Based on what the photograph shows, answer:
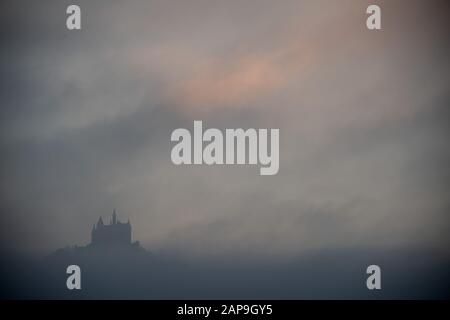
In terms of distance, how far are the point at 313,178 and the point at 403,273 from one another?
3.04ft

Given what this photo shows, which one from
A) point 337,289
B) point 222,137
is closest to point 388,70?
point 222,137

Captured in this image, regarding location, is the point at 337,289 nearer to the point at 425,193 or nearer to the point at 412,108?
the point at 425,193

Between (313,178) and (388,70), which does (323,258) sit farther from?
(388,70)

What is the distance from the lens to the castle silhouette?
5.20 m

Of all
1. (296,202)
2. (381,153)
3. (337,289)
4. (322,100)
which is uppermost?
(322,100)

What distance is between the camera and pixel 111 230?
5.19 m

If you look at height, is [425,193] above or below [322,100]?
below

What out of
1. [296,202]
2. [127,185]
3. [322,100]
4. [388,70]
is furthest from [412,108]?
[127,185]

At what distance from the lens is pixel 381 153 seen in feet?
17.4

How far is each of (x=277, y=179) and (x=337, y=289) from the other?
883 mm

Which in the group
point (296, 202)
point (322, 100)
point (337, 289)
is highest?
point (322, 100)

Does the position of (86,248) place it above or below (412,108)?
below

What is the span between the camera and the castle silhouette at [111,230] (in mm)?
5203

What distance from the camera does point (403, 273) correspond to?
5.30m
